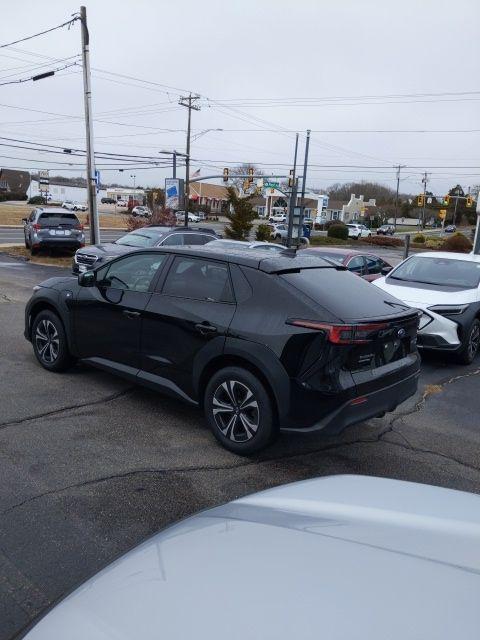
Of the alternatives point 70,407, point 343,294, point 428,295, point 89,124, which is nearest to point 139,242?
point 89,124

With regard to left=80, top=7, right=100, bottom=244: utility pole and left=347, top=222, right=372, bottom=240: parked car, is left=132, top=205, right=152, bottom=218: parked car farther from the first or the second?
left=347, top=222, right=372, bottom=240: parked car

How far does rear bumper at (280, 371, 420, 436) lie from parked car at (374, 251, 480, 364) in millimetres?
3550

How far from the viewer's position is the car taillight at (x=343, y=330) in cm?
433

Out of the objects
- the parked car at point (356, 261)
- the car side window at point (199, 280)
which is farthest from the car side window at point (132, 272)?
the parked car at point (356, 261)

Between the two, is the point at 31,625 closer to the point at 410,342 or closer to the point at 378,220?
the point at 410,342

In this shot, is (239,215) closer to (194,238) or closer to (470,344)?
(194,238)

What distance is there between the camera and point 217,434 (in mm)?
4902

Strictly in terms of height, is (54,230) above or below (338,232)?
above

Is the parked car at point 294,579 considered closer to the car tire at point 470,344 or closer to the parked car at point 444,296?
the parked car at point 444,296

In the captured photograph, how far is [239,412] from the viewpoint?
4.75m

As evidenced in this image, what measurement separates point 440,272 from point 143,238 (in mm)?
8954

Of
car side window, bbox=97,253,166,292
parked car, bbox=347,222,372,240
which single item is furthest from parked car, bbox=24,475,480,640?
parked car, bbox=347,222,372,240

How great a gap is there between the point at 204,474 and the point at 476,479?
2.12m

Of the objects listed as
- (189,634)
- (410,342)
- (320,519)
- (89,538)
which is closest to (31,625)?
(189,634)
